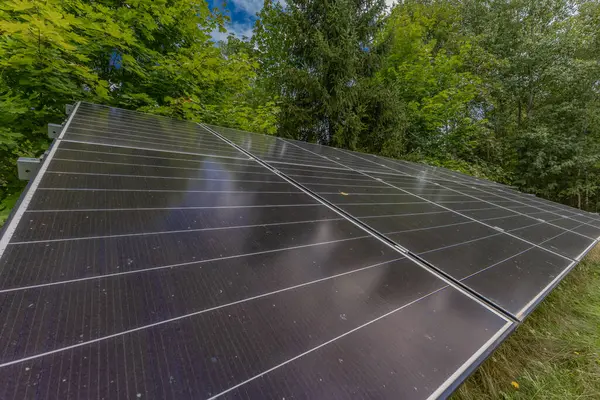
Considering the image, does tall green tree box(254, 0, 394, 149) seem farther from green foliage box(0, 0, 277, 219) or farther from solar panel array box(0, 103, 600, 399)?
solar panel array box(0, 103, 600, 399)

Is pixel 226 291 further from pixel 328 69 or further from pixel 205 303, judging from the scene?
pixel 328 69

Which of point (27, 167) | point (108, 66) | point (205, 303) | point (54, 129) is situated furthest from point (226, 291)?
point (108, 66)

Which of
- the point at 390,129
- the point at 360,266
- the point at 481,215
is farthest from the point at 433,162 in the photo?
the point at 360,266

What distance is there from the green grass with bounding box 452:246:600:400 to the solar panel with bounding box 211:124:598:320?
80 cm

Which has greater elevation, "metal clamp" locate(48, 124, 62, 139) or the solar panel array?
"metal clamp" locate(48, 124, 62, 139)

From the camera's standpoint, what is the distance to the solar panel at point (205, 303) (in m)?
0.68

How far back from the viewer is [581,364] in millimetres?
2100

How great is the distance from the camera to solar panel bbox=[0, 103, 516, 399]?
2.23 feet

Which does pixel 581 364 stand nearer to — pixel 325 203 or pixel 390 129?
pixel 325 203

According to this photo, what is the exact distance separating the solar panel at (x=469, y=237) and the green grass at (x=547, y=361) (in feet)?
2.64

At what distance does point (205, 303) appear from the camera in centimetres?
93

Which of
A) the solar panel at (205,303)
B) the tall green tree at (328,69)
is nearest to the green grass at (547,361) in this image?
the solar panel at (205,303)

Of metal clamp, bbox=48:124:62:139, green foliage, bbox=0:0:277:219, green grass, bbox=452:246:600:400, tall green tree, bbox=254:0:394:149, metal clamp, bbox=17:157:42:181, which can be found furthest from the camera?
tall green tree, bbox=254:0:394:149

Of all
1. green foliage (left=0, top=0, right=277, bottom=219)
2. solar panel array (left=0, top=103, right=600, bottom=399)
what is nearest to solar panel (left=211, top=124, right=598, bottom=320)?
solar panel array (left=0, top=103, right=600, bottom=399)
